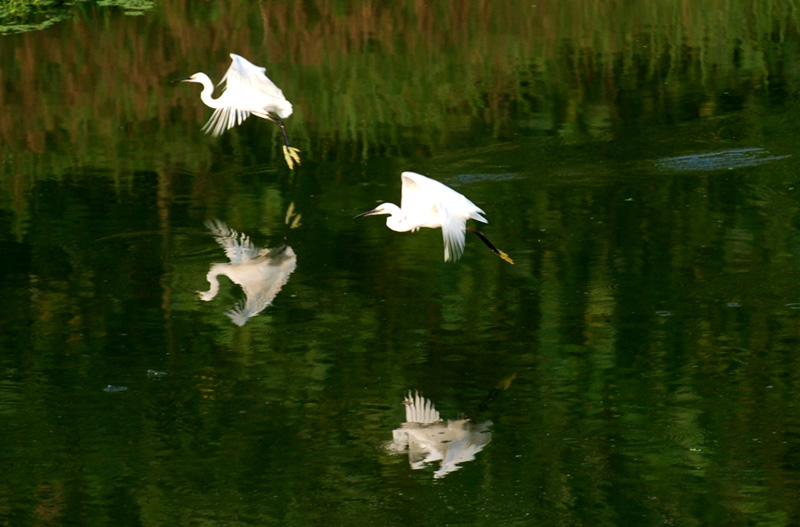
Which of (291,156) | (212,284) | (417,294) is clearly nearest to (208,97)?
(291,156)

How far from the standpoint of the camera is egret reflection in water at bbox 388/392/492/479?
4738 mm

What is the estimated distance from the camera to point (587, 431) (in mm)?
4883

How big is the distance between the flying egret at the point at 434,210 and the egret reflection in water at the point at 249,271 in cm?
66

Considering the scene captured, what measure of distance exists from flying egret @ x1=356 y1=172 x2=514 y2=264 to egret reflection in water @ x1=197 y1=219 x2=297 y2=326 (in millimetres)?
658

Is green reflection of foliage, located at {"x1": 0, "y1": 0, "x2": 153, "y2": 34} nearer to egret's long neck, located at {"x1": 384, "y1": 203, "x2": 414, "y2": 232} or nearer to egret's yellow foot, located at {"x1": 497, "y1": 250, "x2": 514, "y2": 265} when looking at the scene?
egret's long neck, located at {"x1": 384, "y1": 203, "x2": 414, "y2": 232}

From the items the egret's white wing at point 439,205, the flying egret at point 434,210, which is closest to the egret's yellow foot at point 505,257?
the flying egret at point 434,210

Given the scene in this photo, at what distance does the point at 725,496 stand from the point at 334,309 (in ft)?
8.26

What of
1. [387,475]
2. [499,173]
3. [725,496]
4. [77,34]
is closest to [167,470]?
[387,475]

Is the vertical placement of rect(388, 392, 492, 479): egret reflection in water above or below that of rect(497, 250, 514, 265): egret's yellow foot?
below

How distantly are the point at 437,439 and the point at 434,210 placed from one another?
1965mm

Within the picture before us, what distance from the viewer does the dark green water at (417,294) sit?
4.59 metres

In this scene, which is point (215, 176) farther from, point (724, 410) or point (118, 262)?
point (724, 410)

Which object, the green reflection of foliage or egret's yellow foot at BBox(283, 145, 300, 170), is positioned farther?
the green reflection of foliage

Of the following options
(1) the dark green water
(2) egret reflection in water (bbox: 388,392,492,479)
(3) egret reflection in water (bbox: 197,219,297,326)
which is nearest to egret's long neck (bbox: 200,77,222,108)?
(1) the dark green water
